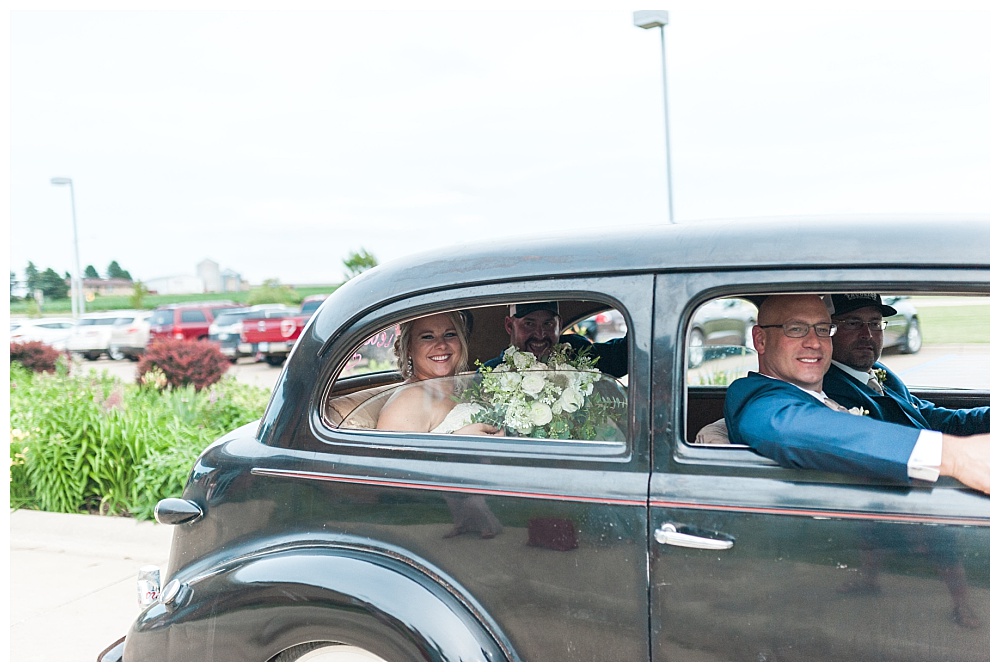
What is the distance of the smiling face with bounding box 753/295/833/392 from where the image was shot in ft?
7.27

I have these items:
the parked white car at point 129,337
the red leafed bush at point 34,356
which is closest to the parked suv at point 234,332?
the parked white car at point 129,337

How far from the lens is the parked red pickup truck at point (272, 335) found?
1878cm

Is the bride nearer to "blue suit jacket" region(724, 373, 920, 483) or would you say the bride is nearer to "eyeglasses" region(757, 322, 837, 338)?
"blue suit jacket" region(724, 373, 920, 483)

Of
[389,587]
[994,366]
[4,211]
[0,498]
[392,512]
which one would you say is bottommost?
[0,498]

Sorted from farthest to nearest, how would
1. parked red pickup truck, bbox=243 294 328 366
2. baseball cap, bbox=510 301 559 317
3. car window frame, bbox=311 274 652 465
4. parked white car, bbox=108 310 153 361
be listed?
parked white car, bbox=108 310 153 361, parked red pickup truck, bbox=243 294 328 366, baseball cap, bbox=510 301 559 317, car window frame, bbox=311 274 652 465

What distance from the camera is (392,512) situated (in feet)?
6.81

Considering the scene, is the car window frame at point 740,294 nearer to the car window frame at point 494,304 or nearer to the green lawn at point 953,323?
the car window frame at point 494,304

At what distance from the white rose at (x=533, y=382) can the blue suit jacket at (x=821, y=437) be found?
1.77ft

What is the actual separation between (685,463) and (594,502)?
0.23m

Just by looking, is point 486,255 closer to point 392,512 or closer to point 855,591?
point 392,512

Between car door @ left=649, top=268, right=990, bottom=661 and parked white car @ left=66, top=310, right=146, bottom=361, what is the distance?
2600 cm

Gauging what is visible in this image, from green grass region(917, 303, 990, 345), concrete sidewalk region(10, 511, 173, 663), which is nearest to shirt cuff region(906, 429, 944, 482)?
green grass region(917, 303, 990, 345)

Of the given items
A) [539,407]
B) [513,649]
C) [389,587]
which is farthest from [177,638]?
[539,407]

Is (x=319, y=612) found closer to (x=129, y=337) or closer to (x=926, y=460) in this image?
(x=926, y=460)
